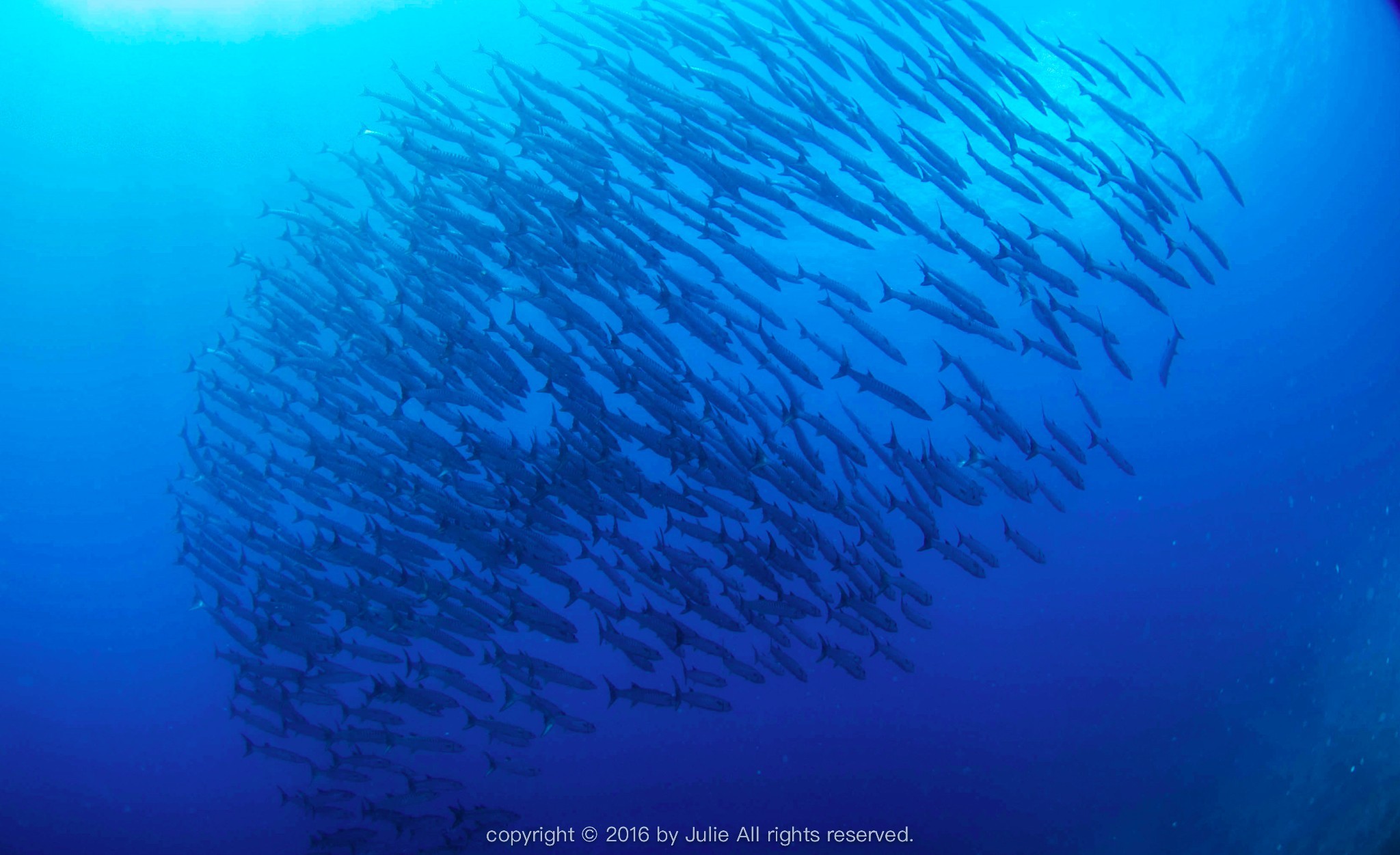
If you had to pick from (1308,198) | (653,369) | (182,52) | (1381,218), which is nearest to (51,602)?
(182,52)

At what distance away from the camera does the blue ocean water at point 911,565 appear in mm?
11508

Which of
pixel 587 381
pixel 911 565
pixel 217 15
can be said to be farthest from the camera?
pixel 911 565

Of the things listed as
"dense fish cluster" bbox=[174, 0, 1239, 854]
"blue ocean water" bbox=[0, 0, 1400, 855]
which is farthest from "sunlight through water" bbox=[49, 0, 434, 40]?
"dense fish cluster" bbox=[174, 0, 1239, 854]

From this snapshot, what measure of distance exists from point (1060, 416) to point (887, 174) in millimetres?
12001

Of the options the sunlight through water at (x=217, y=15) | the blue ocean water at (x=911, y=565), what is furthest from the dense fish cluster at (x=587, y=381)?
the sunlight through water at (x=217, y=15)

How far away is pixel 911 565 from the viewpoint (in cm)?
1738

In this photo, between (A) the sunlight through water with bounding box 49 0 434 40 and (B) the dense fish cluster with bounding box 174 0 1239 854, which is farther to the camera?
(A) the sunlight through water with bounding box 49 0 434 40

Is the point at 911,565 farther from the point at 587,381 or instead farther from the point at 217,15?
the point at 217,15

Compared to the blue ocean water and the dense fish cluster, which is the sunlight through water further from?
the dense fish cluster

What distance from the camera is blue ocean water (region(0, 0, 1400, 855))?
37.8ft

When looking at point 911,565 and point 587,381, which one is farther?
point 911,565

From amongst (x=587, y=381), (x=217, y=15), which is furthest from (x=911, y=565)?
(x=217, y=15)

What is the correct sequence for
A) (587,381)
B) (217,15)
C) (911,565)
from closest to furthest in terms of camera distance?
(587,381) < (217,15) < (911,565)

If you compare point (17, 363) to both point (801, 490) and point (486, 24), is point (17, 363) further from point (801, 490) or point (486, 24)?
point (801, 490)
